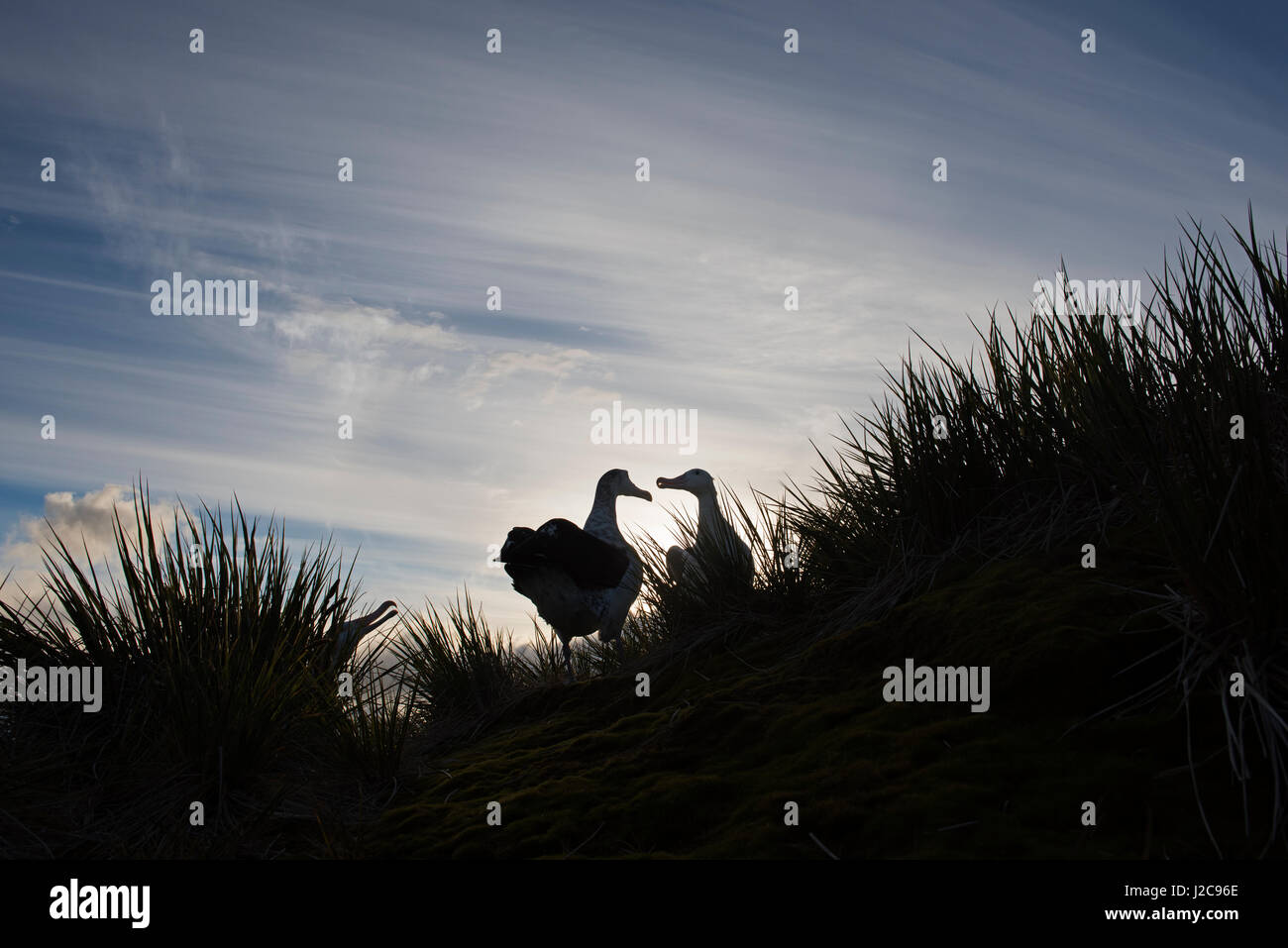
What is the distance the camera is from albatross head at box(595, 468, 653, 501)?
10086mm

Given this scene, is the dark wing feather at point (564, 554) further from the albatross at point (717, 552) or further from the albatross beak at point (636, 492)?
the albatross beak at point (636, 492)

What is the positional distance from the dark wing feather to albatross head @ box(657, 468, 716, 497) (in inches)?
97.8

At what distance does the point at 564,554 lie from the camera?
8211 millimetres

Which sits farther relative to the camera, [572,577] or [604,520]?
[604,520]

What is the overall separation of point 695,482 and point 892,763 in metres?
7.37

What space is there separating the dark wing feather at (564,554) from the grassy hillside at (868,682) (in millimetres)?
815

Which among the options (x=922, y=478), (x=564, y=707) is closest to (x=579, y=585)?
(x=564, y=707)

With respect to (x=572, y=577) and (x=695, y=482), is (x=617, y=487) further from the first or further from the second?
(x=572, y=577)
